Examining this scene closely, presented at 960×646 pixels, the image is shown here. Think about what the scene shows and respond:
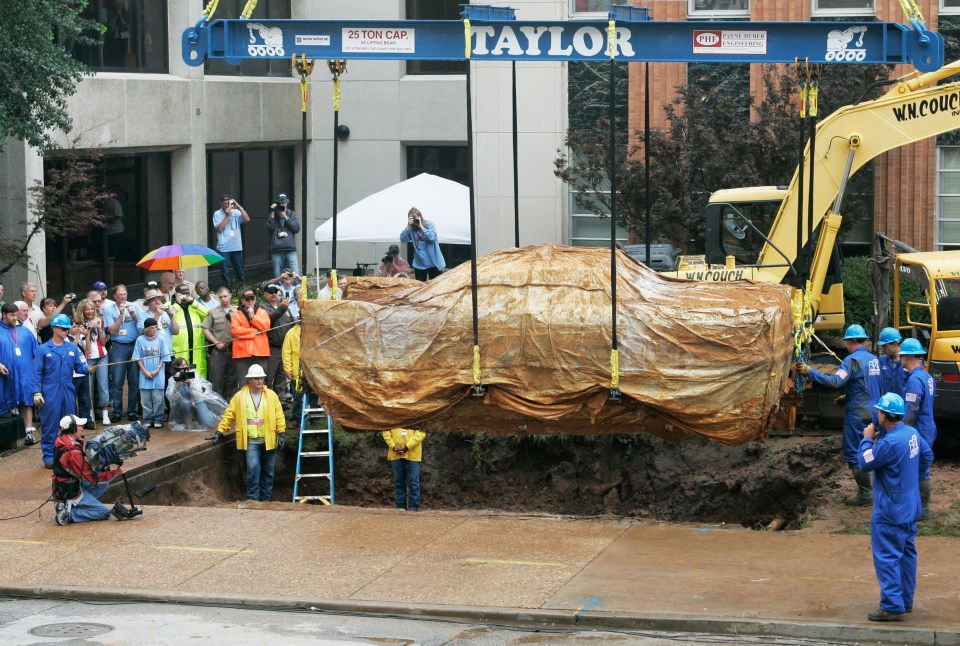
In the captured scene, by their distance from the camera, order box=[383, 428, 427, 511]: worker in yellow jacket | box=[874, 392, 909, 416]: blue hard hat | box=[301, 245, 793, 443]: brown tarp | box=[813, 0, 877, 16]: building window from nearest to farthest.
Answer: box=[874, 392, 909, 416]: blue hard hat, box=[301, 245, 793, 443]: brown tarp, box=[383, 428, 427, 511]: worker in yellow jacket, box=[813, 0, 877, 16]: building window

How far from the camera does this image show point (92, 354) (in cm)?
1719

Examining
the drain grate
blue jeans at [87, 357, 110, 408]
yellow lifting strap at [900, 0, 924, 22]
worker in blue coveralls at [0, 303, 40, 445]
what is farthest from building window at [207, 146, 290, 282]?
yellow lifting strap at [900, 0, 924, 22]

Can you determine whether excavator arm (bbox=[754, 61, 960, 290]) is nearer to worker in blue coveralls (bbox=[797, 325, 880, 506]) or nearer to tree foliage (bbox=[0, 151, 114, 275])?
worker in blue coveralls (bbox=[797, 325, 880, 506])

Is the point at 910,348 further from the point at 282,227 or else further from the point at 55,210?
the point at 282,227

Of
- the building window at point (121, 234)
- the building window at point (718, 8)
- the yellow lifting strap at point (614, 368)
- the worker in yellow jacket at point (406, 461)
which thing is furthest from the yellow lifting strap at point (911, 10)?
the building window at point (121, 234)

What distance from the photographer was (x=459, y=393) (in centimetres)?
1148

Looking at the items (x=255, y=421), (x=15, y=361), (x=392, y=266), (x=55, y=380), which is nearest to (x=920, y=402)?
(x=255, y=421)

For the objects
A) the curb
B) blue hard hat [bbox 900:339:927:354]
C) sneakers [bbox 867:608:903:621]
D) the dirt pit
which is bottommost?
the dirt pit

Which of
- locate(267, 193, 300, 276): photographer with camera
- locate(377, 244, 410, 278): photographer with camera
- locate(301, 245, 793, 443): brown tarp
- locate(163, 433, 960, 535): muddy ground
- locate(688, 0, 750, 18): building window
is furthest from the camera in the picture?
locate(688, 0, 750, 18): building window

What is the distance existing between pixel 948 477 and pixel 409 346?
6473 mm

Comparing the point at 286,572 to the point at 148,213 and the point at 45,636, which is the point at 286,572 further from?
the point at 148,213

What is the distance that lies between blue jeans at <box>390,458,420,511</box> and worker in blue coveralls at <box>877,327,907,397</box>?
5.24 meters

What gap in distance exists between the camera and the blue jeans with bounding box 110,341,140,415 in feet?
57.4

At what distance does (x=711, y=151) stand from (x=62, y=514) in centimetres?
1283
